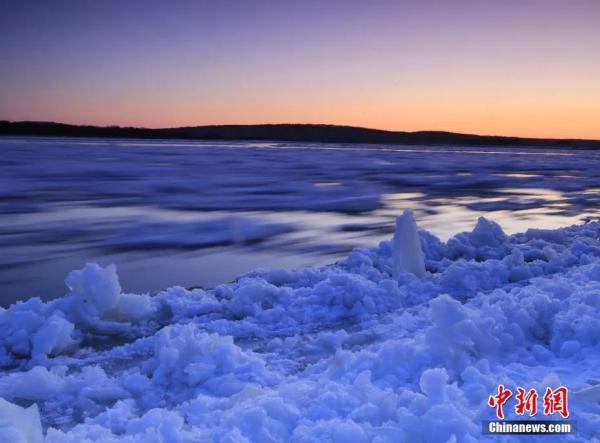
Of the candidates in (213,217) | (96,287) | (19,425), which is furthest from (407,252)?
(213,217)

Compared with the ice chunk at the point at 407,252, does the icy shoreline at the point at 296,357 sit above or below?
below

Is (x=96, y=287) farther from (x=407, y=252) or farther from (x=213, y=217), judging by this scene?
(x=213, y=217)

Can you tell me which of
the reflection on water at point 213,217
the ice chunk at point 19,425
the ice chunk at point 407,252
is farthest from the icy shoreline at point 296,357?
the reflection on water at point 213,217

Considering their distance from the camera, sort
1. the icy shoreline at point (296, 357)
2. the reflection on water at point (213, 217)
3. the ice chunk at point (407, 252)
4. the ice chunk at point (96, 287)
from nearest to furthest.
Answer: the icy shoreline at point (296, 357) → the ice chunk at point (96, 287) → the ice chunk at point (407, 252) → the reflection on water at point (213, 217)

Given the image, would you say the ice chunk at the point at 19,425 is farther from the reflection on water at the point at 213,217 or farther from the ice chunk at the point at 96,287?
the reflection on water at the point at 213,217

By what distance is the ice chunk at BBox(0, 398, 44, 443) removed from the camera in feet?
8.17

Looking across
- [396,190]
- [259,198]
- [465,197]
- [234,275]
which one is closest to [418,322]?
[234,275]

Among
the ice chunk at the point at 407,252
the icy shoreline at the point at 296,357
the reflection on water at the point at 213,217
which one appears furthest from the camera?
the reflection on water at the point at 213,217

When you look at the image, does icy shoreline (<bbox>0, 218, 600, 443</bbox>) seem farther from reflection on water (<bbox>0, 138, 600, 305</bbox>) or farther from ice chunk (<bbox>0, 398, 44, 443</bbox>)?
reflection on water (<bbox>0, 138, 600, 305</bbox>)

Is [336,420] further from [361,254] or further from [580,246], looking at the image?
[580,246]

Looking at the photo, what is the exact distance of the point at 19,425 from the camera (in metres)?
2.57

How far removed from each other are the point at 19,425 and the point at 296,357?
2.00 meters

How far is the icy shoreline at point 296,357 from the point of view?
113 inches

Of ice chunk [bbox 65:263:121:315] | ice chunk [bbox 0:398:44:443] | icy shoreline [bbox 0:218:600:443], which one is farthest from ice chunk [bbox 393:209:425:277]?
ice chunk [bbox 0:398:44:443]
